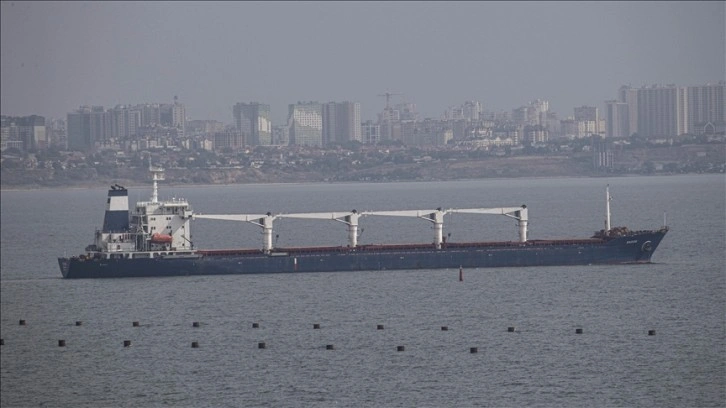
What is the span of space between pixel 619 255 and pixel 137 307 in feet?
97.3

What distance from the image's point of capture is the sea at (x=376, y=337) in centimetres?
4938

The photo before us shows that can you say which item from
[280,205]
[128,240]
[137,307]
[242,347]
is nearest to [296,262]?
[128,240]

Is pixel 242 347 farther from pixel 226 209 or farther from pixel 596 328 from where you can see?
pixel 226 209

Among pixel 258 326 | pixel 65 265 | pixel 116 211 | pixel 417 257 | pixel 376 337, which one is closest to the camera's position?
pixel 376 337

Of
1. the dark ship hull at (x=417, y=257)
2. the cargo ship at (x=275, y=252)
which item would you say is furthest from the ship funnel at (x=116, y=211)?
the dark ship hull at (x=417, y=257)

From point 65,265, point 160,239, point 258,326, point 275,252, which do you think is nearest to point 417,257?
point 275,252

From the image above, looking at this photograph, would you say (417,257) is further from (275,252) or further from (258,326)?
(258,326)

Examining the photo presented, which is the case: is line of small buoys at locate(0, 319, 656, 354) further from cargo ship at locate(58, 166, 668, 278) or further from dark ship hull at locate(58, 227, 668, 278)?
dark ship hull at locate(58, 227, 668, 278)

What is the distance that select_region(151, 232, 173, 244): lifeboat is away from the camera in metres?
83.9

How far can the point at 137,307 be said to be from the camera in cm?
7200

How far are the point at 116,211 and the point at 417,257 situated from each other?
1730 centimetres

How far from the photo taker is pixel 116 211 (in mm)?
85375

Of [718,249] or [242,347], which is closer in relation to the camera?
[242,347]

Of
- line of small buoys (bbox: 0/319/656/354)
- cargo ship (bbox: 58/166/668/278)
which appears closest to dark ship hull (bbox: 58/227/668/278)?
cargo ship (bbox: 58/166/668/278)
